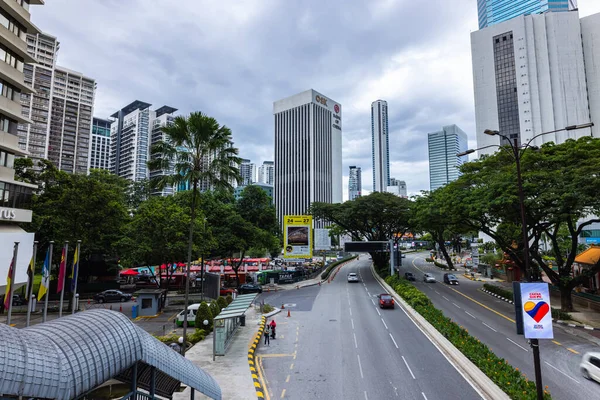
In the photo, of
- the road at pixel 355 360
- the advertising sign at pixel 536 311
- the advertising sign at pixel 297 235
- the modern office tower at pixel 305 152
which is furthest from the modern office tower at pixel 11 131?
the modern office tower at pixel 305 152

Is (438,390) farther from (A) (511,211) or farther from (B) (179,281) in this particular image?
(B) (179,281)

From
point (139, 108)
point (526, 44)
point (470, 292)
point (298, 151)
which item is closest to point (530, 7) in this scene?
point (526, 44)

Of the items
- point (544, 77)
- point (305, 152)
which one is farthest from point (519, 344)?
point (305, 152)

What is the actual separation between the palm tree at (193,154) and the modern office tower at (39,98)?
11259cm

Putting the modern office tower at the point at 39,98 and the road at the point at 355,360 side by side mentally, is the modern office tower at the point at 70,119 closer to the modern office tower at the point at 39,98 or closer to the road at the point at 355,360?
the modern office tower at the point at 39,98

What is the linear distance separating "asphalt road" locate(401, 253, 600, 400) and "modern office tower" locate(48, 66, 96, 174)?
120581 millimetres

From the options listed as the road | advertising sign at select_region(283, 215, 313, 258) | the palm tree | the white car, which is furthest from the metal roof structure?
advertising sign at select_region(283, 215, 313, 258)

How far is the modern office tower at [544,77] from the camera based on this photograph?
92438 mm

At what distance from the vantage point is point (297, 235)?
172ft

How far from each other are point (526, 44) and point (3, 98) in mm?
114362

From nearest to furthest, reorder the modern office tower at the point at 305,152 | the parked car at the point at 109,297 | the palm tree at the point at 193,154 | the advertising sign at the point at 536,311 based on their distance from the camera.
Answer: the advertising sign at the point at 536,311 < the palm tree at the point at 193,154 < the parked car at the point at 109,297 < the modern office tower at the point at 305,152

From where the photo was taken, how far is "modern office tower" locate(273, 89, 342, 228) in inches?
6403

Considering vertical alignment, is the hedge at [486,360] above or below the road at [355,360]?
above

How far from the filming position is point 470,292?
42.8m
